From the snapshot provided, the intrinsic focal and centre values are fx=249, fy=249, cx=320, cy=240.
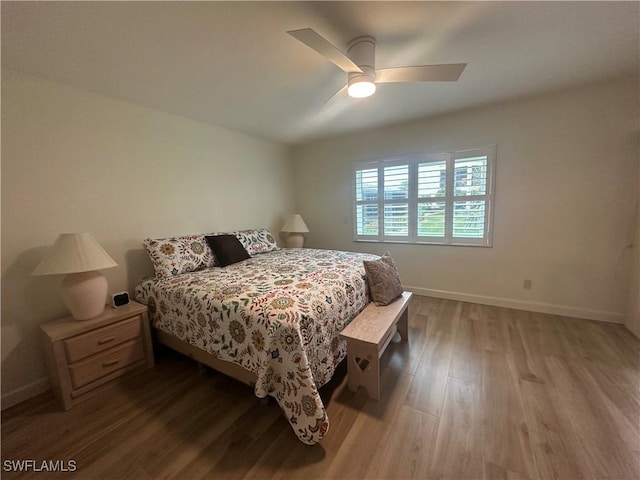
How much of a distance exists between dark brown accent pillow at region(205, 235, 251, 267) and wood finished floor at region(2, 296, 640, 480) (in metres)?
1.04

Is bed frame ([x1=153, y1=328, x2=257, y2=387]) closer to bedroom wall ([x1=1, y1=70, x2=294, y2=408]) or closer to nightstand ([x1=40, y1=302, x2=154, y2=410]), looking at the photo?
nightstand ([x1=40, y1=302, x2=154, y2=410])

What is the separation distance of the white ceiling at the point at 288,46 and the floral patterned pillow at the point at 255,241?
1497 millimetres

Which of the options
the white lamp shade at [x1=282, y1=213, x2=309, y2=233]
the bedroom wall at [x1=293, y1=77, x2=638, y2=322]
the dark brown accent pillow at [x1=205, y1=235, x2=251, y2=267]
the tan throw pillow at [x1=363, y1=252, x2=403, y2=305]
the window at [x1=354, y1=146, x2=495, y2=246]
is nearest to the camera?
the tan throw pillow at [x1=363, y1=252, x2=403, y2=305]

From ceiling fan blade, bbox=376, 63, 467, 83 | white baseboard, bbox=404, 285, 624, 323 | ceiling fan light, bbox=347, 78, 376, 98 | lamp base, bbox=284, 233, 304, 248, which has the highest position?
ceiling fan blade, bbox=376, 63, 467, 83

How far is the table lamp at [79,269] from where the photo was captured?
1.71 m

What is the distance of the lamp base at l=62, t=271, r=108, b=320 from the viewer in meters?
1.79

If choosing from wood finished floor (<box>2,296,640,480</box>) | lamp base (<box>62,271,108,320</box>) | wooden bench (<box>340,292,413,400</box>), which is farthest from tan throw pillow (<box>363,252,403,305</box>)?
lamp base (<box>62,271,108,320</box>)

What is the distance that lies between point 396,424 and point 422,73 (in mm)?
2282

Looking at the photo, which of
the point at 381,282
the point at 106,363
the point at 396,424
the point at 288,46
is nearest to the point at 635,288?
the point at 381,282

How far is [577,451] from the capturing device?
50.6 inches

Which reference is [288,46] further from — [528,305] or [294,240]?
[528,305]

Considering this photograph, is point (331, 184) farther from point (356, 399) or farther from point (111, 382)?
point (111, 382)

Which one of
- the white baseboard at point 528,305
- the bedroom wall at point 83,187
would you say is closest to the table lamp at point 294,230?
the bedroom wall at point 83,187

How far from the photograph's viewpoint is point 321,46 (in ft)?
4.58
